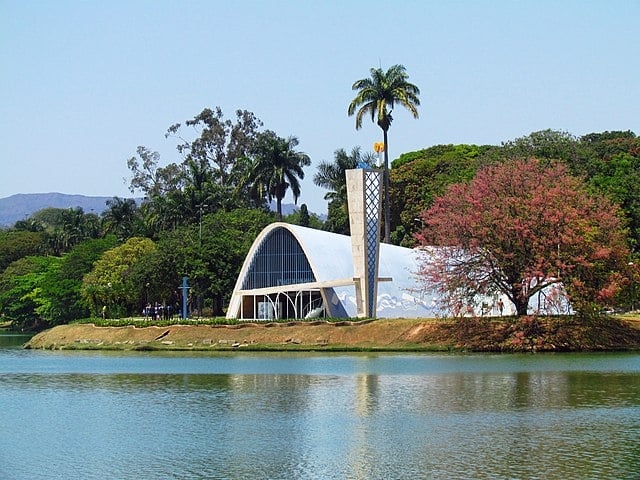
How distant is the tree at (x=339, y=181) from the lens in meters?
89.5

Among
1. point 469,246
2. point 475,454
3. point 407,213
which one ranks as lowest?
point 475,454

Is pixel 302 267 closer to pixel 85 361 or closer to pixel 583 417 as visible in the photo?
pixel 85 361

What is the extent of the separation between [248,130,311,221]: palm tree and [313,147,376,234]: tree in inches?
91.2

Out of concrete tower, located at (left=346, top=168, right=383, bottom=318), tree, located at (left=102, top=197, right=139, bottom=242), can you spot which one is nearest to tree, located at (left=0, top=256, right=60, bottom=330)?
tree, located at (left=102, top=197, right=139, bottom=242)

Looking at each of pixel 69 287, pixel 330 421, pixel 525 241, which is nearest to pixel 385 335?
pixel 525 241

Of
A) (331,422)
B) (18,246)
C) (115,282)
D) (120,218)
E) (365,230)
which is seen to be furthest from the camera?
(18,246)

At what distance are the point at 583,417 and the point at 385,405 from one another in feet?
19.6

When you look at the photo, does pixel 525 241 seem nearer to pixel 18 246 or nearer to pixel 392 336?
pixel 392 336

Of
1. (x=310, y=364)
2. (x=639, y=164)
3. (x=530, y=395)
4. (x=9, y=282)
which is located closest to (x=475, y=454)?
(x=530, y=395)

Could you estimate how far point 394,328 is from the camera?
55219mm

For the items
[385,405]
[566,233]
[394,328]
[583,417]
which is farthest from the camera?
[394,328]

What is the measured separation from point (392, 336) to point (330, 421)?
26.6 m

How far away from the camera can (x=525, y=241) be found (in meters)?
51.0

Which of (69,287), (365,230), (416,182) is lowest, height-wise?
(69,287)
